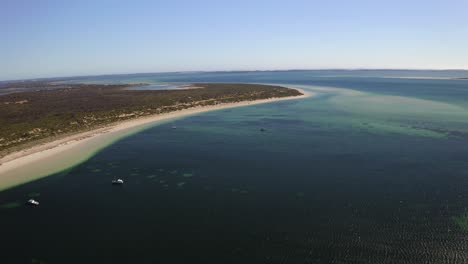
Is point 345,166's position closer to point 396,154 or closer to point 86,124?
point 396,154

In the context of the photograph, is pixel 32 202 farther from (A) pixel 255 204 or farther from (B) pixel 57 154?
(A) pixel 255 204

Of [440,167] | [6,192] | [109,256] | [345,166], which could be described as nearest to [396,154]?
[440,167]

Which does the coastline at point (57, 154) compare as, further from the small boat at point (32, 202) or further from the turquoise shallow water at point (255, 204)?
the small boat at point (32, 202)

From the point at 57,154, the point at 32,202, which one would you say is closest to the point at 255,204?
the point at 32,202

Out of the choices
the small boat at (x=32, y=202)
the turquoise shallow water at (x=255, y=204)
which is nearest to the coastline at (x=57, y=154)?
the turquoise shallow water at (x=255, y=204)

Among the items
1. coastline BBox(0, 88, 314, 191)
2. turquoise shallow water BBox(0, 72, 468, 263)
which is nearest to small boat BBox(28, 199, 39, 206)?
turquoise shallow water BBox(0, 72, 468, 263)

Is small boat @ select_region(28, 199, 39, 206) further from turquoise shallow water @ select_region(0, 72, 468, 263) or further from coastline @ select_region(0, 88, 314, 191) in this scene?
coastline @ select_region(0, 88, 314, 191)
